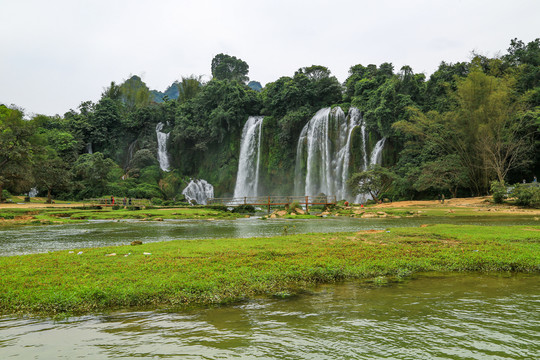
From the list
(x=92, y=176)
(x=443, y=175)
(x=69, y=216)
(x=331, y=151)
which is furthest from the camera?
(x=331, y=151)

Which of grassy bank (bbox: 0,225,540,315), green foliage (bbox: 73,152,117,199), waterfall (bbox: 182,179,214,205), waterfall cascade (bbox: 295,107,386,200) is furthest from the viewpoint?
waterfall (bbox: 182,179,214,205)

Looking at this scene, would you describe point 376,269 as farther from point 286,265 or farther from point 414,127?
point 414,127

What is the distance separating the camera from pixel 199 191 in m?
49.8

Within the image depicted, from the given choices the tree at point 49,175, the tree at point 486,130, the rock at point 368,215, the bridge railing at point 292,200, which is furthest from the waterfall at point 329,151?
the tree at point 49,175

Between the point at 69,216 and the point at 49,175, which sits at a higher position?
the point at 49,175

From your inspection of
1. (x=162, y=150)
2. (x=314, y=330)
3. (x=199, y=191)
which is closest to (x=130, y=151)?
(x=162, y=150)

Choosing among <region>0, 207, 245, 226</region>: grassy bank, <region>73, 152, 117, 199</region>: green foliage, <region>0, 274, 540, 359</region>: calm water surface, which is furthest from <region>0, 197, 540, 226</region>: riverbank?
<region>0, 274, 540, 359</region>: calm water surface

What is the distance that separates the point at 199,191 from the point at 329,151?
66.9ft

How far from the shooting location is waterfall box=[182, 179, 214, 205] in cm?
4872

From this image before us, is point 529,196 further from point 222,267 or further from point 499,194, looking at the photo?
point 222,267

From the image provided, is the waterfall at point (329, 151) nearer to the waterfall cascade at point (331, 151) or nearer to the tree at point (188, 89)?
the waterfall cascade at point (331, 151)

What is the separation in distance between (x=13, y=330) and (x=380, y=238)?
9.28m

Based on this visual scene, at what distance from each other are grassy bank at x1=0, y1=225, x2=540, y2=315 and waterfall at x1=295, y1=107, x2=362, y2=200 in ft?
102

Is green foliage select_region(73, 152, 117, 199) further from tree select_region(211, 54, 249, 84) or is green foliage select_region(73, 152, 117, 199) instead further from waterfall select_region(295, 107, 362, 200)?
tree select_region(211, 54, 249, 84)
